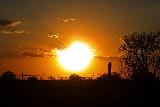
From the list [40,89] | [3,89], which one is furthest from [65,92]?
[3,89]

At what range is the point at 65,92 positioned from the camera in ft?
182

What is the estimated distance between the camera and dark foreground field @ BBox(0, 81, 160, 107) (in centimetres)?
4153

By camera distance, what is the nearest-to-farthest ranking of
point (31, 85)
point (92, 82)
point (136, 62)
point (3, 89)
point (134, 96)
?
1. point (134, 96)
2. point (3, 89)
3. point (31, 85)
4. point (92, 82)
5. point (136, 62)

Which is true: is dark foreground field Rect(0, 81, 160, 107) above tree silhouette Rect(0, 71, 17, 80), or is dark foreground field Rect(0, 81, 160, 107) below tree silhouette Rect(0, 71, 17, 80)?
below

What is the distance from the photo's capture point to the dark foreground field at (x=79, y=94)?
4153cm

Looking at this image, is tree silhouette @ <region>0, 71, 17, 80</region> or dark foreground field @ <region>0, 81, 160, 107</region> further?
tree silhouette @ <region>0, 71, 17, 80</region>

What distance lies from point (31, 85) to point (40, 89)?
9.73ft

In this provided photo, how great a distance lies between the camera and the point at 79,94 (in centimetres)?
5241

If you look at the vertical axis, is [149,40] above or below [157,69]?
above

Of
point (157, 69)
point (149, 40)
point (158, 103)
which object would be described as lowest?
point (158, 103)

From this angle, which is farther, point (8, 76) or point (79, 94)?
point (8, 76)

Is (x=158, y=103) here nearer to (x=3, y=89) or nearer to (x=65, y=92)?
(x=65, y=92)

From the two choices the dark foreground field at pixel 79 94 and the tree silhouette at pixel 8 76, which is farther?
the tree silhouette at pixel 8 76

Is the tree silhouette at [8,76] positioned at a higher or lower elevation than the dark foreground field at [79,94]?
higher
